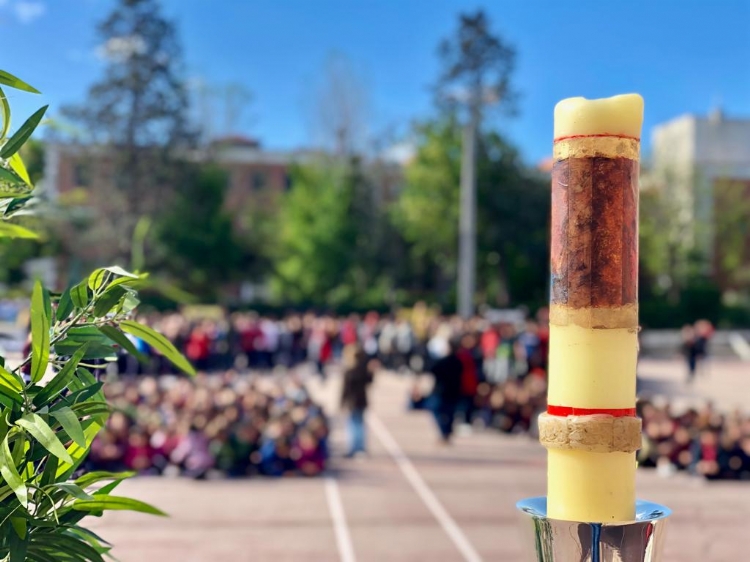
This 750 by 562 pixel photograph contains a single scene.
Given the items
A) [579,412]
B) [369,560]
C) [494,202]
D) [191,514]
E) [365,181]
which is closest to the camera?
[579,412]

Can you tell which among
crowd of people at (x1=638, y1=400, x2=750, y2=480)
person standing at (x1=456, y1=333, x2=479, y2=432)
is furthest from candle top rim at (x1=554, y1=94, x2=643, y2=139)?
person standing at (x1=456, y1=333, x2=479, y2=432)

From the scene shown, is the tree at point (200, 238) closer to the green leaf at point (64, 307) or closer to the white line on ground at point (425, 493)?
the white line on ground at point (425, 493)

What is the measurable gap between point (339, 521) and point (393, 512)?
712 mm

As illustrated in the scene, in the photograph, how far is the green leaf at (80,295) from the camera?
6.93 feet

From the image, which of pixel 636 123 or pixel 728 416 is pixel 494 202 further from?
pixel 636 123

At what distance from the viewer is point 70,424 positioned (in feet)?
6.06

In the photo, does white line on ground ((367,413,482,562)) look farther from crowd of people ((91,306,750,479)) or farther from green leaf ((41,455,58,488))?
green leaf ((41,455,58,488))

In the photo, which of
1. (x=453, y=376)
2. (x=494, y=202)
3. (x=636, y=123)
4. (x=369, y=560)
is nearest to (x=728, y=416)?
(x=453, y=376)

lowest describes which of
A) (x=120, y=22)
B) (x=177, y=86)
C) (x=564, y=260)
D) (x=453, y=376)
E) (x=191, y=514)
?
(x=191, y=514)

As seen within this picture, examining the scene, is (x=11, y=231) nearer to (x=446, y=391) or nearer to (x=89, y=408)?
(x=89, y=408)

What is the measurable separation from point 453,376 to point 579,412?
42.0ft

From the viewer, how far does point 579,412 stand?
6.72 feet

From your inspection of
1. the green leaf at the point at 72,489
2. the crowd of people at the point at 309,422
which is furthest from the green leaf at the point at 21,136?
the crowd of people at the point at 309,422

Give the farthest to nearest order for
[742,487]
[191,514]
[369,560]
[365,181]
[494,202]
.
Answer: [365,181], [494,202], [742,487], [191,514], [369,560]
